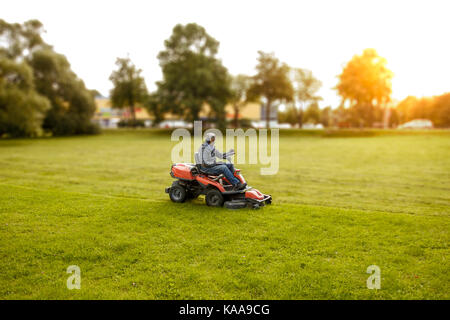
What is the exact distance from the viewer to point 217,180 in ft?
29.1

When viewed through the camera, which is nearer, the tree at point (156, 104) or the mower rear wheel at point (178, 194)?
the mower rear wheel at point (178, 194)

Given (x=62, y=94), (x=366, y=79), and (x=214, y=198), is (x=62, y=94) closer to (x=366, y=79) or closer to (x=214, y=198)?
(x=214, y=198)

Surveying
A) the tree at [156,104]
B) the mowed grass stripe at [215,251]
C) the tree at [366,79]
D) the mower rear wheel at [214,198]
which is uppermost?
the tree at [366,79]

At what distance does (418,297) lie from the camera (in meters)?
4.79

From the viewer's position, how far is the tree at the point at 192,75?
52938mm

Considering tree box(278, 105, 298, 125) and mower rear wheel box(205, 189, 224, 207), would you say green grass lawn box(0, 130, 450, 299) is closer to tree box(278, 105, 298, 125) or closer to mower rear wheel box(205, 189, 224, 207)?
mower rear wheel box(205, 189, 224, 207)

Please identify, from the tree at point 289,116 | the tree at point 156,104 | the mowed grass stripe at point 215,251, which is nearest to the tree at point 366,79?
the tree at point 156,104

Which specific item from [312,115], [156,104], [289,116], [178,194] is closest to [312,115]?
[312,115]

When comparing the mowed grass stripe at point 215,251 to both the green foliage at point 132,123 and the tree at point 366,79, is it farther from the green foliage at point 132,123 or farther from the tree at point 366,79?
the green foliage at point 132,123

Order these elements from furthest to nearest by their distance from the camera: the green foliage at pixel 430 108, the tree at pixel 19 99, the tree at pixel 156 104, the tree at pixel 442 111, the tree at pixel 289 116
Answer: the tree at pixel 289 116, the tree at pixel 156 104, the green foliage at pixel 430 108, the tree at pixel 442 111, the tree at pixel 19 99

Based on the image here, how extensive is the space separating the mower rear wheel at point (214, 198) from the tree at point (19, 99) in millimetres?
34160

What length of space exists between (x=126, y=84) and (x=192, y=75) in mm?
24150
